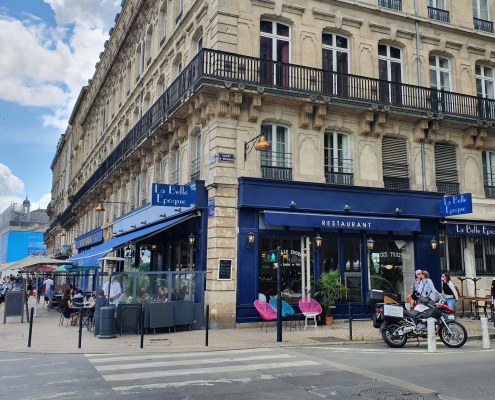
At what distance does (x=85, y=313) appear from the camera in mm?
16625

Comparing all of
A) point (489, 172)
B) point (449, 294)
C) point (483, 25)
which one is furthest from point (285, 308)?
point (483, 25)

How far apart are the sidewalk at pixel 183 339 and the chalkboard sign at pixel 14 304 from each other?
2.09 meters

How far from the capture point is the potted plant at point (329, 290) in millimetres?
15820

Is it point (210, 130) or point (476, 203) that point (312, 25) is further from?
point (476, 203)

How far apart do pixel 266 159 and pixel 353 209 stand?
11.4ft

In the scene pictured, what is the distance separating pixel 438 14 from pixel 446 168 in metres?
6.46

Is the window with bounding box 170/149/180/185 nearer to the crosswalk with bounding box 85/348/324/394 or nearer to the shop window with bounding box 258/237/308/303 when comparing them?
the shop window with bounding box 258/237/308/303

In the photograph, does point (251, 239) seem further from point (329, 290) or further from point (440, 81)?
point (440, 81)

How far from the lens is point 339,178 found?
694 inches

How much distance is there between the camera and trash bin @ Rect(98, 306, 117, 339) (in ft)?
43.5

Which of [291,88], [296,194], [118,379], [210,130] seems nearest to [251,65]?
[291,88]

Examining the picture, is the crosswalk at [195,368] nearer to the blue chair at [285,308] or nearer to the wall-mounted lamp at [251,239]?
the blue chair at [285,308]

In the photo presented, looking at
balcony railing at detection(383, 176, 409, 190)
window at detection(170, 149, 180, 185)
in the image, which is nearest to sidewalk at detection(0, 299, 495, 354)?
balcony railing at detection(383, 176, 409, 190)

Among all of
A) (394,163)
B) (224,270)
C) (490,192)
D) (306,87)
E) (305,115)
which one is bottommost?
Answer: (224,270)
